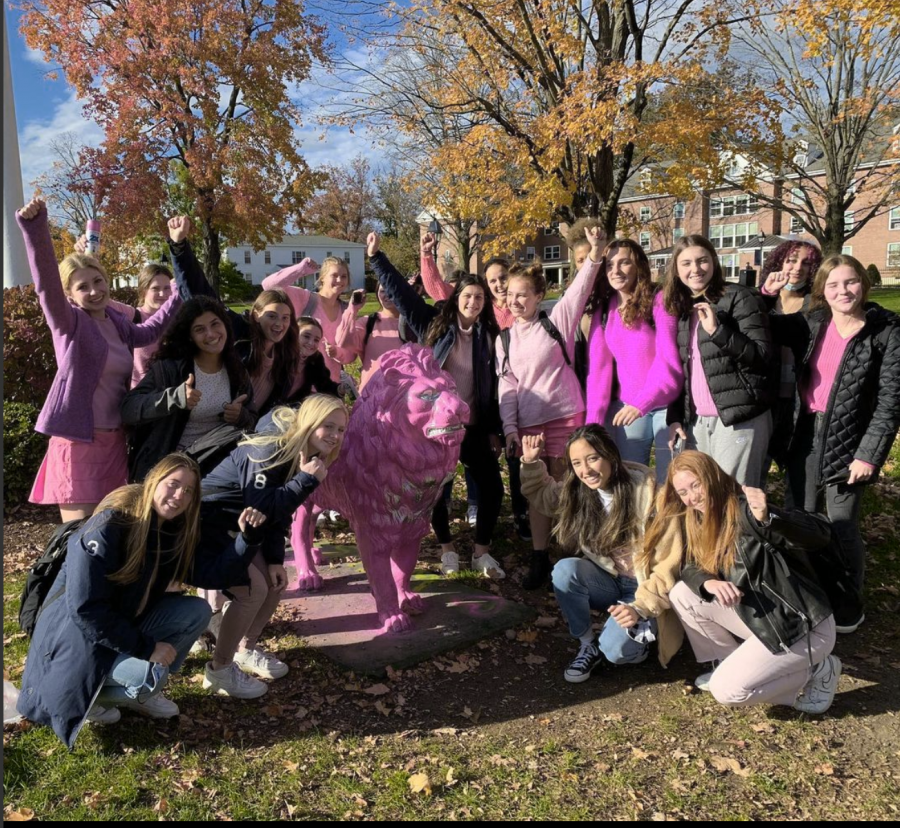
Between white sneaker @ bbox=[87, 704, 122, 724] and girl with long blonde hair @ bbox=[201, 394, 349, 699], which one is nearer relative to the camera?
white sneaker @ bbox=[87, 704, 122, 724]

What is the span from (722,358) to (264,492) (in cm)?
261

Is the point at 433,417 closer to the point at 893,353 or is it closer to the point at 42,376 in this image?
the point at 893,353

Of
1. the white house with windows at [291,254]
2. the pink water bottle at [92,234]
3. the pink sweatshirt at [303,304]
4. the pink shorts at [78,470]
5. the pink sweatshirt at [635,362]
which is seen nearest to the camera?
the pink shorts at [78,470]

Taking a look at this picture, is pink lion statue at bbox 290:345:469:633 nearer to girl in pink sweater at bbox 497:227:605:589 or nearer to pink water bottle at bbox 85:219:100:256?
girl in pink sweater at bbox 497:227:605:589


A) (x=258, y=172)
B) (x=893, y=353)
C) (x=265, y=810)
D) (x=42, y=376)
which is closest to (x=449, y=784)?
(x=265, y=810)

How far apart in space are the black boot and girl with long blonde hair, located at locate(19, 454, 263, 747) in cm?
222

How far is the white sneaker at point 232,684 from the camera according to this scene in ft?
11.9

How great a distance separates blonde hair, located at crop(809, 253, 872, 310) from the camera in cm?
398

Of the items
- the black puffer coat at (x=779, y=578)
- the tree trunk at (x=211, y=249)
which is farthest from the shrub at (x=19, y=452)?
the tree trunk at (x=211, y=249)

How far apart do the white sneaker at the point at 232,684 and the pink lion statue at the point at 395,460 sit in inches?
33.2

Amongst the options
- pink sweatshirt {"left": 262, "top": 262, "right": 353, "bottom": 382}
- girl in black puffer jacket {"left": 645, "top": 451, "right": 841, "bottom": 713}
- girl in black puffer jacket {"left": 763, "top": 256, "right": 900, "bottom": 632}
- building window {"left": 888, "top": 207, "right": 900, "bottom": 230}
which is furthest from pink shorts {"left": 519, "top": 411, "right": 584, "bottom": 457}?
building window {"left": 888, "top": 207, "right": 900, "bottom": 230}

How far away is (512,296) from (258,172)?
1152cm

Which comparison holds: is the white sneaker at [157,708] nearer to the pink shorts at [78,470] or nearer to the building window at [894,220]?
the pink shorts at [78,470]

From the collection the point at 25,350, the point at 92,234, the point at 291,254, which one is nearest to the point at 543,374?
the point at 92,234
